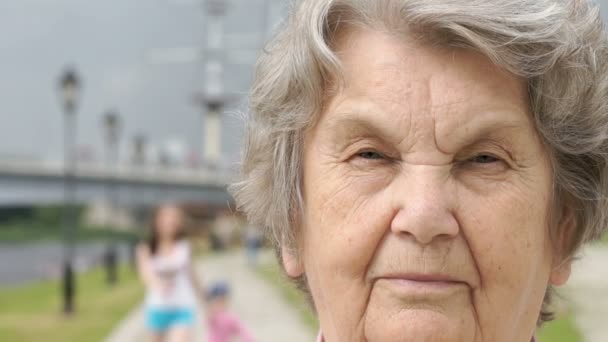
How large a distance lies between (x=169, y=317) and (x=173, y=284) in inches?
10.9

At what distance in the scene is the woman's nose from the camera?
1354 mm

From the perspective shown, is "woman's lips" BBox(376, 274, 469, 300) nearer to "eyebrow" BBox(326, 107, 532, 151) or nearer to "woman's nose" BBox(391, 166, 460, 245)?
"woman's nose" BBox(391, 166, 460, 245)

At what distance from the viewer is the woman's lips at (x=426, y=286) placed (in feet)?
4.48

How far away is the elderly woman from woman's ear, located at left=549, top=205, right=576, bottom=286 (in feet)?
0.06

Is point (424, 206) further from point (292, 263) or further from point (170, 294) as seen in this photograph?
point (170, 294)

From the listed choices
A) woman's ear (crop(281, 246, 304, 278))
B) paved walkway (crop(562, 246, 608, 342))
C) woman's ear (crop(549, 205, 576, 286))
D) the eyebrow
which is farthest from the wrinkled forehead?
paved walkway (crop(562, 246, 608, 342))

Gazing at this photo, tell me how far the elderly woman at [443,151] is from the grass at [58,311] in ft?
37.2

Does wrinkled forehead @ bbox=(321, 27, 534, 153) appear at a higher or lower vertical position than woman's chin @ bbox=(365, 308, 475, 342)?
higher

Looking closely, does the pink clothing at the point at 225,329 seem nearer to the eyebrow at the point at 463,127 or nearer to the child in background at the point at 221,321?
the child in background at the point at 221,321

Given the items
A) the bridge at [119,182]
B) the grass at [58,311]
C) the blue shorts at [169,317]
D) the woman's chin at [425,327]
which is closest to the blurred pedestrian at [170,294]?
the blue shorts at [169,317]

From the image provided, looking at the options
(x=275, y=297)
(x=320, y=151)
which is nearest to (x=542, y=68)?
(x=320, y=151)

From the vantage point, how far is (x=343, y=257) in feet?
4.76

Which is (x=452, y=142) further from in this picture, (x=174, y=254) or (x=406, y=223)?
(x=174, y=254)

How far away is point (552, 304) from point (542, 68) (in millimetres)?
743
